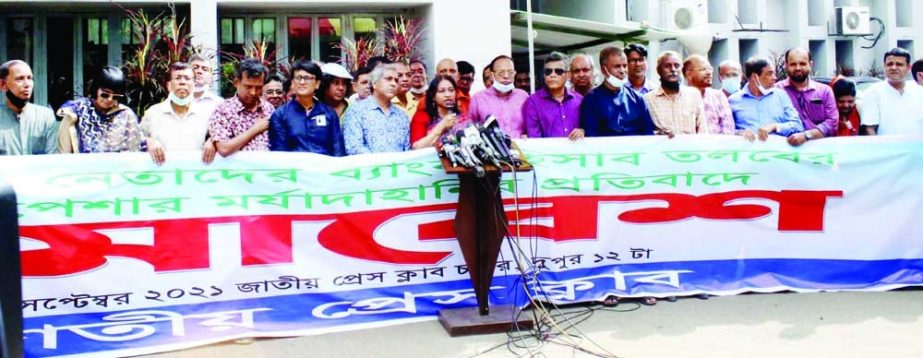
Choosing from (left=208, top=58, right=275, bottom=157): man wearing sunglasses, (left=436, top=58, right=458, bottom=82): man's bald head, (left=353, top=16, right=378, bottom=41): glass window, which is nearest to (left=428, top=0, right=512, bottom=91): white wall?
(left=353, top=16, right=378, bottom=41): glass window

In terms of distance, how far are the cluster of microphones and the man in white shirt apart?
126 inches

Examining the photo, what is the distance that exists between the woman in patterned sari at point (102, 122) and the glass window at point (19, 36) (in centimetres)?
753

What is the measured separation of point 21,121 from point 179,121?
0.99 m

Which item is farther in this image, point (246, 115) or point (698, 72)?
point (698, 72)

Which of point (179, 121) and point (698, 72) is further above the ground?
point (698, 72)

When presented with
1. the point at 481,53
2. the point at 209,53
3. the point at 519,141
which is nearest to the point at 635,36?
the point at 481,53

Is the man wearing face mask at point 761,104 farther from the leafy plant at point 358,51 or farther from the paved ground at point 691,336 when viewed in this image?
the leafy plant at point 358,51

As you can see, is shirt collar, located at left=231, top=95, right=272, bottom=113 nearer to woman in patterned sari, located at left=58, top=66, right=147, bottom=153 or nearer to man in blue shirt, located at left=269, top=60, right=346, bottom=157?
man in blue shirt, located at left=269, top=60, right=346, bottom=157

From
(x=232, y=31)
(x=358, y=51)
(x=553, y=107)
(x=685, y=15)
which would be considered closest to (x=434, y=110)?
(x=553, y=107)

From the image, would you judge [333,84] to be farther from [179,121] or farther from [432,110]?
[179,121]

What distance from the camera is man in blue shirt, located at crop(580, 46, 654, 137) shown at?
555cm

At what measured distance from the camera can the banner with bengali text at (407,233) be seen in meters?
4.51

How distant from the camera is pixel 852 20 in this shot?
2589 centimetres

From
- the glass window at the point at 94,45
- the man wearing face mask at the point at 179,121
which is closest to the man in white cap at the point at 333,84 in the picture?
the man wearing face mask at the point at 179,121
